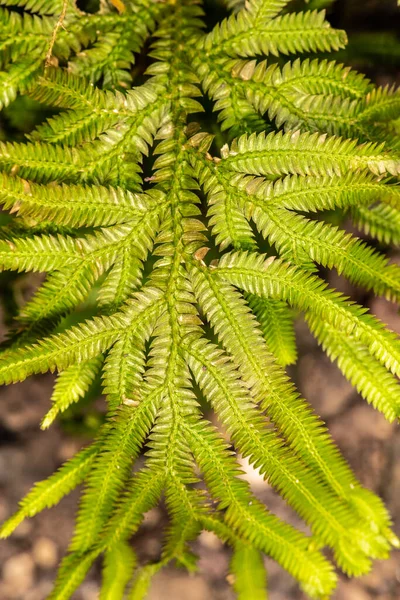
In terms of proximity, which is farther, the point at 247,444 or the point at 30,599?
the point at 30,599

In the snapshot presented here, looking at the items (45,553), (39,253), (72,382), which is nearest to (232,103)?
(39,253)

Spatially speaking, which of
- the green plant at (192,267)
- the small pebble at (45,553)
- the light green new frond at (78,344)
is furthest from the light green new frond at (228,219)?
the small pebble at (45,553)

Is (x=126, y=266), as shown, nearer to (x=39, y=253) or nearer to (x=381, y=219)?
(x=39, y=253)

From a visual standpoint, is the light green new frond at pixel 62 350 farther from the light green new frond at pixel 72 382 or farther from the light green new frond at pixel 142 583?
the light green new frond at pixel 142 583

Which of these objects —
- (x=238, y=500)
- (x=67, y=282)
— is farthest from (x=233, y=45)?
(x=238, y=500)

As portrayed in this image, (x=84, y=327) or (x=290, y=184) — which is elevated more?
(x=290, y=184)

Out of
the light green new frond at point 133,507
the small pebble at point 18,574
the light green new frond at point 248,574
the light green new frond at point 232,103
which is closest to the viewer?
the light green new frond at point 248,574

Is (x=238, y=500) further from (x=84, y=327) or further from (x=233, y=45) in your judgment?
(x=233, y=45)
